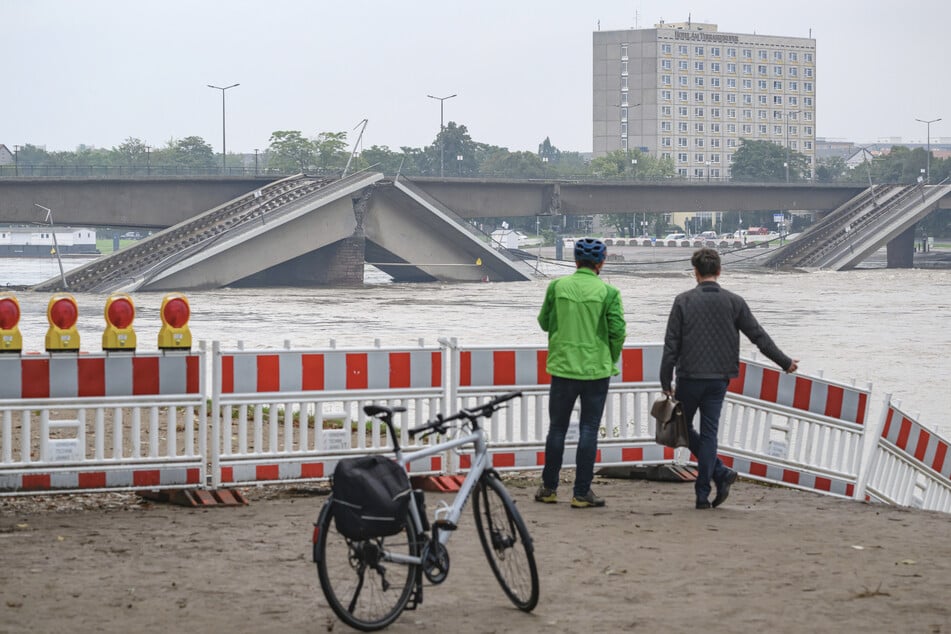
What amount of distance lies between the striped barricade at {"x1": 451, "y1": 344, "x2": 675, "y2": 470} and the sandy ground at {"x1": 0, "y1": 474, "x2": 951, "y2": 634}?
0.62 meters

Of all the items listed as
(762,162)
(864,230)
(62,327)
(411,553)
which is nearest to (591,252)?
(62,327)

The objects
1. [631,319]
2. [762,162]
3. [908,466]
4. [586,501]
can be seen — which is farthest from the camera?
[762,162]

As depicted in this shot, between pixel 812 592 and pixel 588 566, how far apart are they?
116cm

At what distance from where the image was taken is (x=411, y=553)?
593 centimetres

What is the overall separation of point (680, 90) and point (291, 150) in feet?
282

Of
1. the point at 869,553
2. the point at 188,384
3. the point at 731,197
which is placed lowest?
the point at 869,553

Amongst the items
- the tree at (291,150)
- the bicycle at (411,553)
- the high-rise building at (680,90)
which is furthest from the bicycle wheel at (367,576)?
the high-rise building at (680,90)

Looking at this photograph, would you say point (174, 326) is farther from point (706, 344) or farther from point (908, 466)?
point (908, 466)

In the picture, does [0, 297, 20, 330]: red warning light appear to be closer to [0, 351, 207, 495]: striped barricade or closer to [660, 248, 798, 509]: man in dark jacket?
[0, 351, 207, 495]: striped barricade

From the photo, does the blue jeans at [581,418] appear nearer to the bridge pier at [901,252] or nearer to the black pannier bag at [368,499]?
the black pannier bag at [368,499]

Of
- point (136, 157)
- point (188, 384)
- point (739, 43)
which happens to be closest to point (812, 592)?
point (188, 384)

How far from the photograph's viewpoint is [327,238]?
62.8 meters

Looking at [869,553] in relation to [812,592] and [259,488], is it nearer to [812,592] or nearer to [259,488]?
[812,592]

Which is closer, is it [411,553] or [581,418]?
[411,553]
